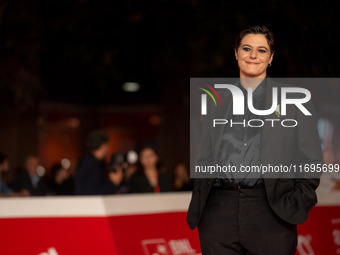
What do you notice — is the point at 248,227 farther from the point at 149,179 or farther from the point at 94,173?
the point at 149,179

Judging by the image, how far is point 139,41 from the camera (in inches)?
441

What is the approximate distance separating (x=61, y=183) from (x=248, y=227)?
25.6ft

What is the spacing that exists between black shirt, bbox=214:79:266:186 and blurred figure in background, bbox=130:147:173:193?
13.6ft

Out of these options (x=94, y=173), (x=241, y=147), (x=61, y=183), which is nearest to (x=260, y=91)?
(x=241, y=147)

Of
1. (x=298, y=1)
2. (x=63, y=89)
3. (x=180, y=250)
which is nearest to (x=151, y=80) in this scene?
(x=63, y=89)

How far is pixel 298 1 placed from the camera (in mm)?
8531

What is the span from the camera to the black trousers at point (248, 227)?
2.78 metres

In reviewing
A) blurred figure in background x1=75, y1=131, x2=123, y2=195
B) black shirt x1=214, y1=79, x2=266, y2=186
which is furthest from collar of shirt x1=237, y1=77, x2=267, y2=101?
blurred figure in background x1=75, y1=131, x2=123, y2=195

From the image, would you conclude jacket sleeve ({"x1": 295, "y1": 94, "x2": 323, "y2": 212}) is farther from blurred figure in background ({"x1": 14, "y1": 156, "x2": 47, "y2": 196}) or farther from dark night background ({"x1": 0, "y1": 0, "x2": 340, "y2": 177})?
blurred figure in background ({"x1": 14, "y1": 156, "x2": 47, "y2": 196})

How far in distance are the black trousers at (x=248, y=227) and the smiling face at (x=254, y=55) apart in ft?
1.82

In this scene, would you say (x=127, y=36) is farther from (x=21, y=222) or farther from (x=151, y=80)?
(x=151, y=80)

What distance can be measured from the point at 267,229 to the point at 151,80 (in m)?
18.6

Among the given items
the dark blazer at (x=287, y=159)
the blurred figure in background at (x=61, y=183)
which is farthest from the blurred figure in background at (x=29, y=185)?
the dark blazer at (x=287, y=159)

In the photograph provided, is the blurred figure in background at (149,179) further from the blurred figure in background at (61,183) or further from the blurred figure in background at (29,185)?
the blurred figure in background at (61,183)
